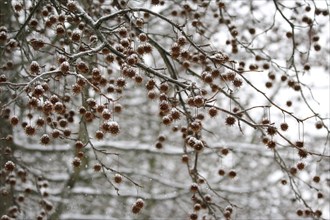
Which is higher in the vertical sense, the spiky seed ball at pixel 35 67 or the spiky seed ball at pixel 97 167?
the spiky seed ball at pixel 35 67

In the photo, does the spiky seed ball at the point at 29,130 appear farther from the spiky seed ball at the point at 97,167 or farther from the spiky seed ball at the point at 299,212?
the spiky seed ball at the point at 299,212

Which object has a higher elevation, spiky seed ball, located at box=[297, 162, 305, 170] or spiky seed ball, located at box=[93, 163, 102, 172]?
spiky seed ball, located at box=[297, 162, 305, 170]

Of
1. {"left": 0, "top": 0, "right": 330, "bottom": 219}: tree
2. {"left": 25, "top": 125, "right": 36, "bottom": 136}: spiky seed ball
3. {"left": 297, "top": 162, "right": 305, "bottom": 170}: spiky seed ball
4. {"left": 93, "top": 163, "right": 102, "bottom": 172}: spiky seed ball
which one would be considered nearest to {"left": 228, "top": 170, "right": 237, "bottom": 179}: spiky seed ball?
{"left": 0, "top": 0, "right": 330, "bottom": 219}: tree

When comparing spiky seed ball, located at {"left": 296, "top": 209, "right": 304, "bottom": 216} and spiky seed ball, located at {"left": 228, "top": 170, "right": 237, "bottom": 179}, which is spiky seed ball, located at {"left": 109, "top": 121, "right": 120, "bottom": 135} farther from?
spiky seed ball, located at {"left": 296, "top": 209, "right": 304, "bottom": 216}

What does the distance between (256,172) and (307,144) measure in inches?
83.5

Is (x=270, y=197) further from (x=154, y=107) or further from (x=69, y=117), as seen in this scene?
(x=69, y=117)

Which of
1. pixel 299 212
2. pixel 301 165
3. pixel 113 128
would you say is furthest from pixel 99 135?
pixel 299 212

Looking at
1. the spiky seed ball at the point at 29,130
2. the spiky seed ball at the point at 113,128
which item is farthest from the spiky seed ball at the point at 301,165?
the spiky seed ball at the point at 29,130

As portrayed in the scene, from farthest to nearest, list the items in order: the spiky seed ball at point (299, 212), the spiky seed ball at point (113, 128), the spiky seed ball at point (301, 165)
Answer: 1. the spiky seed ball at point (299, 212)
2. the spiky seed ball at point (301, 165)
3. the spiky seed ball at point (113, 128)

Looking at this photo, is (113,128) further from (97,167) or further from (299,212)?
(299,212)

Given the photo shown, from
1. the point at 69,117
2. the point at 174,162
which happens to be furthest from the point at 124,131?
the point at 69,117

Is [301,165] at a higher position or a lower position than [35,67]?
lower

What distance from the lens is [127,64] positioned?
8.64 ft

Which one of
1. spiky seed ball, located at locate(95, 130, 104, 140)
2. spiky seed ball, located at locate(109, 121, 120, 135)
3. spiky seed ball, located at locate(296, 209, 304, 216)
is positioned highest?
spiky seed ball, located at locate(95, 130, 104, 140)
